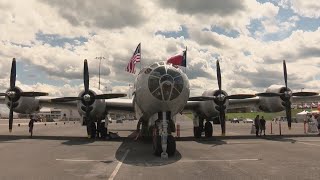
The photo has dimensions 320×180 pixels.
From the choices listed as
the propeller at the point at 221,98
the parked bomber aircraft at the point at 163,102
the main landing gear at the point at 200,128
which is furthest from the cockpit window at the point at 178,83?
the main landing gear at the point at 200,128

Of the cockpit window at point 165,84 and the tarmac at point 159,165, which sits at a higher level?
the cockpit window at point 165,84

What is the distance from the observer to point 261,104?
30.3 metres

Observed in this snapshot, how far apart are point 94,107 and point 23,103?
6.30 metres

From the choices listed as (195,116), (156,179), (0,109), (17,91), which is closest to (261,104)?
(195,116)

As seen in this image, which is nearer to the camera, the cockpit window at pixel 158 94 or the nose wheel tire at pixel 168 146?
the nose wheel tire at pixel 168 146

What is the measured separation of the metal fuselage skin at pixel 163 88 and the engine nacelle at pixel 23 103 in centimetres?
1345

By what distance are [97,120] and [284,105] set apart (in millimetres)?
15007

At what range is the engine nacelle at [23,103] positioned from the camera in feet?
90.2

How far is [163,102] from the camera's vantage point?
17.5m

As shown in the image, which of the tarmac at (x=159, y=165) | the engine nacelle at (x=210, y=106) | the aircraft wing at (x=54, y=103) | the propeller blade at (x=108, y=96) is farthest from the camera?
the aircraft wing at (x=54, y=103)

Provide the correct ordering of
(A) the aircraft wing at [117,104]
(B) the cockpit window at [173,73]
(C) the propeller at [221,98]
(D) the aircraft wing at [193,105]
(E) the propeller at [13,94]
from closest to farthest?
(B) the cockpit window at [173,73]
(C) the propeller at [221,98]
(E) the propeller at [13,94]
(A) the aircraft wing at [117,104]
(D) the aircraft wing at [193,105]

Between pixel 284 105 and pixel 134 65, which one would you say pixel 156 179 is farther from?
pixel 134 65

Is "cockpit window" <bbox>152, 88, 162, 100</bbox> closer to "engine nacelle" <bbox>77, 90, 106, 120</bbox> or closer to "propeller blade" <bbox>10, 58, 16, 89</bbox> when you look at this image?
"engine nacelle" <bbox>77, 90, 106, 120</bbox>

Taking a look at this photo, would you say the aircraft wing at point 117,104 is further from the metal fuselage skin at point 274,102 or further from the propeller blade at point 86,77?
the metal fuselage skin at point 274,102
